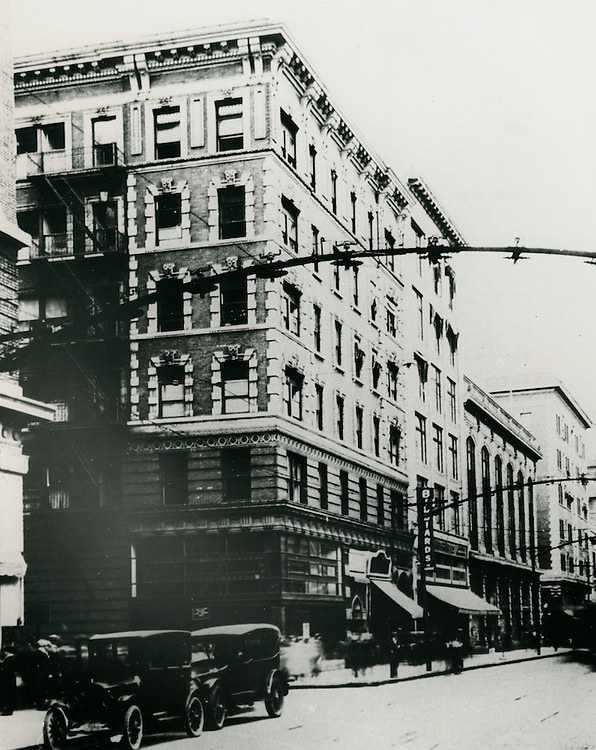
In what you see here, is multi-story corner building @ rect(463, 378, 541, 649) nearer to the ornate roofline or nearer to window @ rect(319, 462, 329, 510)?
window @ rect(319, 462, 329, 510)

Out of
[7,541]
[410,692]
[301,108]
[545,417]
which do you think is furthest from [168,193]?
[410,692]

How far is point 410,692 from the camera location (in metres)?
21.9

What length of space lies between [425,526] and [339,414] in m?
4.03

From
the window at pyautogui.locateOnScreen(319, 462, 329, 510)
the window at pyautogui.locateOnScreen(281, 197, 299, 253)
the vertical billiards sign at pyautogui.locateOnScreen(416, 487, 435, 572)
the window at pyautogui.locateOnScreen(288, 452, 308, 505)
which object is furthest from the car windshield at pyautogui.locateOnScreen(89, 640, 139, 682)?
the vertical billiards sign at pyautogui.locateOnScreen(416, 487, 435, 572)

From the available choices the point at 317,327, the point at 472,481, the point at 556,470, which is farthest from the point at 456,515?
the point at 317,327

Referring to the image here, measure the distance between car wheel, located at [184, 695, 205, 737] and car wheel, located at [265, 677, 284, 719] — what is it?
1.33 meters

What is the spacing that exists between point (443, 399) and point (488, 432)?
1.34 meters

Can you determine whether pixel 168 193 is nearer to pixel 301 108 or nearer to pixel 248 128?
pixel 248 128

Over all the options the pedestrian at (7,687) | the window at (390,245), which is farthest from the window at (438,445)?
the pedestrian at (7,687)

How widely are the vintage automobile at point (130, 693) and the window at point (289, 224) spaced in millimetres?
6890

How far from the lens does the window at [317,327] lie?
19.6 m

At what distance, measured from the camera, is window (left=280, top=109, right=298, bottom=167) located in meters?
19.2

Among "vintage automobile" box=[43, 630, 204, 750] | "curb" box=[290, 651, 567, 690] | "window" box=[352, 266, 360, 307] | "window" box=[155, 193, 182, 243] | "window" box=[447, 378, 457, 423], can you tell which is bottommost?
"curb" box=[290, 651, 567, 690]

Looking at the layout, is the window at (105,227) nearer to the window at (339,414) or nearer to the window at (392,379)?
the window at (339,414)
